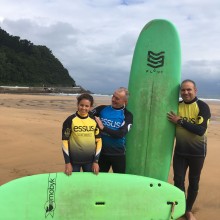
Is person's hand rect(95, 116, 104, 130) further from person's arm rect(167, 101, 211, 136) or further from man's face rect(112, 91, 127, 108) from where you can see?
person's arm rect(167, 101, 211, 136)

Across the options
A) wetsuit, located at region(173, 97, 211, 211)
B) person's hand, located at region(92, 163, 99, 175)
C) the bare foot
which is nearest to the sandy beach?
the bare foot

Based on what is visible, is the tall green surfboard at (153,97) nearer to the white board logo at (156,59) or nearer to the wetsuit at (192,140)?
the white board logo at (156,59)

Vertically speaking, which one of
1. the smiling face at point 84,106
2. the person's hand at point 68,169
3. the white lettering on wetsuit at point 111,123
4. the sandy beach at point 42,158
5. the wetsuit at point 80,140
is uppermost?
the smiling face at point 84,106

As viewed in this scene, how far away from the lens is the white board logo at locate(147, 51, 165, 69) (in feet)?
12.7

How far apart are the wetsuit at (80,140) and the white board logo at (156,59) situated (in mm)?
1129

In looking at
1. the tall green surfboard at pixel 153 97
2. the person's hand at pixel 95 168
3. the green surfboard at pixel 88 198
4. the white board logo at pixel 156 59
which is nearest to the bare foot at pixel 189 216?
the green surfboard at pixel 88 198

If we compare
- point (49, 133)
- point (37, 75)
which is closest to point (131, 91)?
point (49, 133)

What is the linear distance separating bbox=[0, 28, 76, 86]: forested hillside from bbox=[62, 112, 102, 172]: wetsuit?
53.0 m

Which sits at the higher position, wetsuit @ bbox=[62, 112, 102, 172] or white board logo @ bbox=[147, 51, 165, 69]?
white board logo @ bbox=[147, 51, 165, 69]

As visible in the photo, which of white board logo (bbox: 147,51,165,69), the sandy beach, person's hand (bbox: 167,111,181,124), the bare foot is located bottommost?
the bare foot

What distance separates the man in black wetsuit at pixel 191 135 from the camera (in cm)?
325

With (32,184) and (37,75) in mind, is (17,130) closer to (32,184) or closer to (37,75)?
(32,184)

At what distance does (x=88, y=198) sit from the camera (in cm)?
311

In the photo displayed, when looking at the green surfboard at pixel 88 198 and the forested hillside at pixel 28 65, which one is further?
the forested hillside at pixel 28 65
